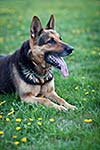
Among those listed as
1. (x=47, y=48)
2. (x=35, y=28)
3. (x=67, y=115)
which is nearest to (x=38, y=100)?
(x=67, y=115)

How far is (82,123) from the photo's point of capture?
457 cm

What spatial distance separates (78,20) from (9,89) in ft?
26.9

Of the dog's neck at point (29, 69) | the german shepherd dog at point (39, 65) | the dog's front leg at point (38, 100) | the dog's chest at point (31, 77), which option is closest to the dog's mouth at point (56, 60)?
the german shepherd dog at point (39, 65)

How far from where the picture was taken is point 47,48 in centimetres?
535

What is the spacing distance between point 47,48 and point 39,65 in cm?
33


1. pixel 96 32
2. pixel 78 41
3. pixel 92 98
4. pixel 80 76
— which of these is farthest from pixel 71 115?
pixel 96 32

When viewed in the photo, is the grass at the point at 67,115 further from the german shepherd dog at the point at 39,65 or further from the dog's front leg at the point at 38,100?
the german shepherd dog at the point at 39,65

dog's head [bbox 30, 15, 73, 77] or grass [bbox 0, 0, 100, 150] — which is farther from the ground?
dog's head [bbox 30, 15, 73, 77]

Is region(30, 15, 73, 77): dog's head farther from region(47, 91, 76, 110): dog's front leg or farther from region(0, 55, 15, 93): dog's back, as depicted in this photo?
region(0, 55, 15, 93): dog's back

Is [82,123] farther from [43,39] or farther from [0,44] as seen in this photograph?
[0,44]

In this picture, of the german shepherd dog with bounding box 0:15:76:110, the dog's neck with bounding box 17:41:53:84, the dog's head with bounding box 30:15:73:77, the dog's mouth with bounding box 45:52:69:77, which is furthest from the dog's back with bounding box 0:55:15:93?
the dog's mouth with bounding box 45:52:69:77

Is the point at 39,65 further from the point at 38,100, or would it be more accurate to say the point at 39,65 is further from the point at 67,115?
the point at 67,115

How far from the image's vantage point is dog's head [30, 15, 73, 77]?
5.30m

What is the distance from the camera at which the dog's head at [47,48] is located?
209 inches
